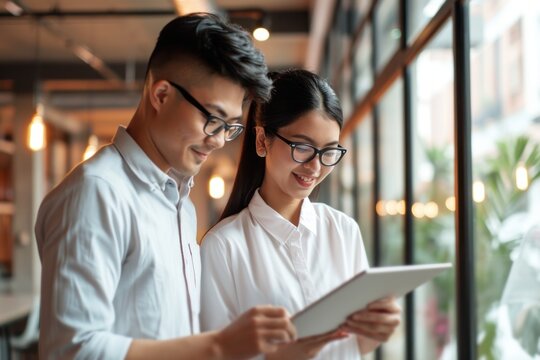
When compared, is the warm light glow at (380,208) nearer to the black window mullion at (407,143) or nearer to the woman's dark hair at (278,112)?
the black window mullion at (407,143)

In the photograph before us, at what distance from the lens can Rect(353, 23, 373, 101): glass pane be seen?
4695 millimetres

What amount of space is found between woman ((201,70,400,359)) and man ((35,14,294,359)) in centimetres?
16

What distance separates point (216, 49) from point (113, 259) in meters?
0.40

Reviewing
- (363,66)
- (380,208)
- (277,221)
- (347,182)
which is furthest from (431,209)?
(347,182)

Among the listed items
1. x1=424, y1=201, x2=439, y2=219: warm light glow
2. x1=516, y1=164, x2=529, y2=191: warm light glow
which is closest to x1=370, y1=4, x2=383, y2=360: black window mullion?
x1=424, y1=201, x2=439, y2=219: warm light glow

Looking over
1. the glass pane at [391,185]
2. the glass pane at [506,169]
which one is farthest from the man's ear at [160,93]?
the glass pane at [391,185]

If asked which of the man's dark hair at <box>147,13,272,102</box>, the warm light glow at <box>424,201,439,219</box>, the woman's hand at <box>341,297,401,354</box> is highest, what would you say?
the man's dark hair at <box>147,13,272,102</box>

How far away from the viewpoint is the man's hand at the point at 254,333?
116 cm

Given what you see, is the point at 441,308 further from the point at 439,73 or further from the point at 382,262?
the point at 382,262

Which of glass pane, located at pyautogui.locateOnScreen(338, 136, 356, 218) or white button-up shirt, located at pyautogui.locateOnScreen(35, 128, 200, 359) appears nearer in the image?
white button-up shirt, located at pyautogui.locateOnScreen(35, 128, 200, 359)

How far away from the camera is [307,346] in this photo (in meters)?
1.44

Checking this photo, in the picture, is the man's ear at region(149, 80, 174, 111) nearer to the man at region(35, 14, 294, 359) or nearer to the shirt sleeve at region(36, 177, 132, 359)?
the man at region(35, 14, 294, 359)

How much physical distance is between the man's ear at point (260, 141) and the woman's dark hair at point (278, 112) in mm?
12

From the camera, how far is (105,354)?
3.65 feet
